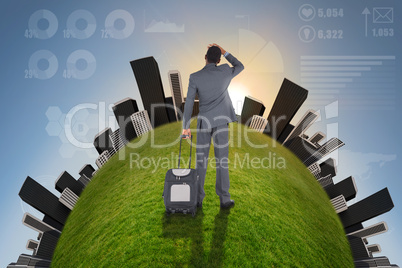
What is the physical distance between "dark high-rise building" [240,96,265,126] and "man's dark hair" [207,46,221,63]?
766 inches

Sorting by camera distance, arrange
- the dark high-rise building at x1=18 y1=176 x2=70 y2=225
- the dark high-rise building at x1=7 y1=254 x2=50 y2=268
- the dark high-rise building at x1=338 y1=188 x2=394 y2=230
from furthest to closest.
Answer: the dark high-rise building at x1=338 y1=188 x2=394 y2=230
the dark high-rise building at x1=18 y1=176 x2=70 y2=225
the dark high-rise building at x1=7 y1=254 x2=50 y2=268

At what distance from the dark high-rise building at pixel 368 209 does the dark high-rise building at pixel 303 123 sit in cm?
793

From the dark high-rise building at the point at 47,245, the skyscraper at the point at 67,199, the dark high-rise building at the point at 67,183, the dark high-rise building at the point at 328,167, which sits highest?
the dark high-rise building at the point at 328,167

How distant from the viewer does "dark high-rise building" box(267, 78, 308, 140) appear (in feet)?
80.9

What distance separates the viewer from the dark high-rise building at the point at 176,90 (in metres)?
25.5

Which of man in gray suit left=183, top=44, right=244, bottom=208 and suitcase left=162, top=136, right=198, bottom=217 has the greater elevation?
man in gray suit left=183, top=44, right=244, bottom=208

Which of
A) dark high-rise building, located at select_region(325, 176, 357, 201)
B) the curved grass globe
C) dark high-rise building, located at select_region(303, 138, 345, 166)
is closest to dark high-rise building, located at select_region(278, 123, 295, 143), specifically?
dark high-rise building, located at select_region(303, 138, 345, 166)

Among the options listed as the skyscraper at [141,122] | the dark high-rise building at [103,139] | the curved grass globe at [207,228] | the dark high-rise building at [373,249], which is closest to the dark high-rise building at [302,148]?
the dark high-rise building at [373,249]

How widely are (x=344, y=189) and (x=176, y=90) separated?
15.6 metres

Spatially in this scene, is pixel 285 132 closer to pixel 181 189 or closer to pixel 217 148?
pixel 217 148

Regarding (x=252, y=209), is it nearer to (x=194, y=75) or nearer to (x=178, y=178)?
(x=178, y=178)

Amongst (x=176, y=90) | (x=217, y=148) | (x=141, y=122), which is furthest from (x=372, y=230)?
(x=141, y=122)

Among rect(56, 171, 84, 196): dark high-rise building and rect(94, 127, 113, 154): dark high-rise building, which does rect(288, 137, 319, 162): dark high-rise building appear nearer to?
rect(94, 127, 113, 154): dark high-rise building

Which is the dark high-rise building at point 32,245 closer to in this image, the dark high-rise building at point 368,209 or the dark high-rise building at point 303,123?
the dark high-rise building at point 303,123
